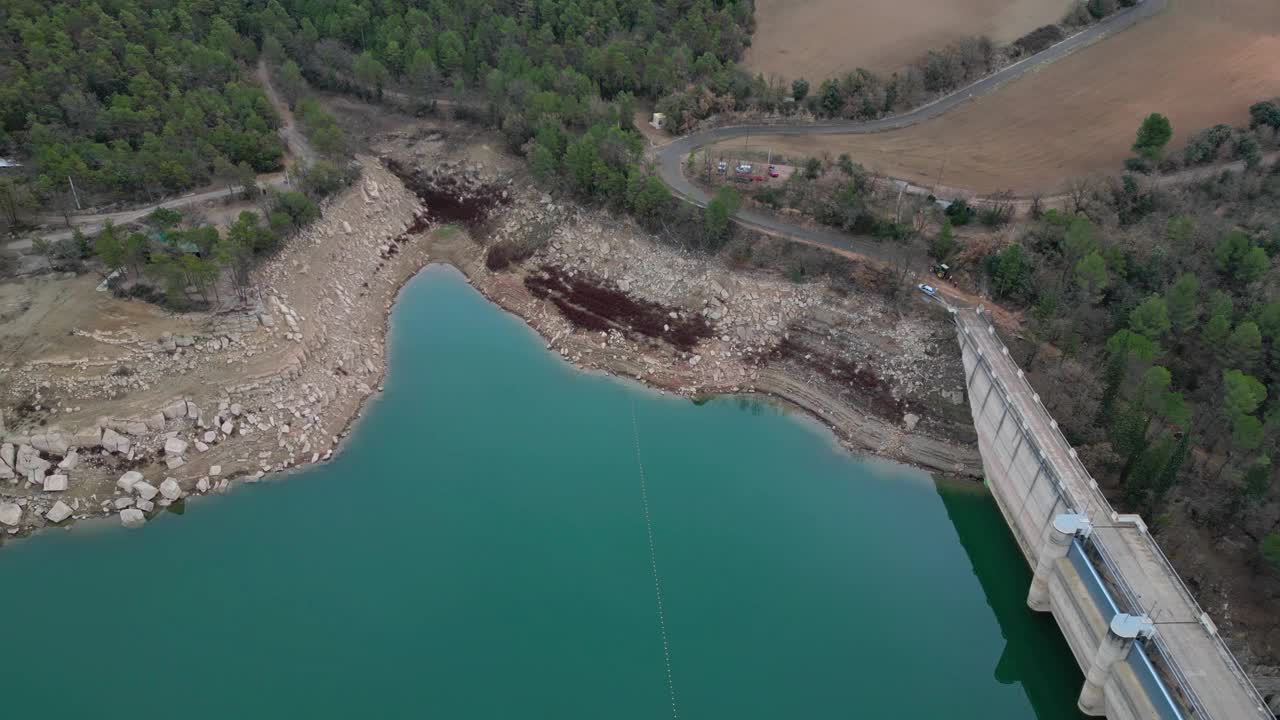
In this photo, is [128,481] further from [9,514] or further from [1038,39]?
[1038,39]

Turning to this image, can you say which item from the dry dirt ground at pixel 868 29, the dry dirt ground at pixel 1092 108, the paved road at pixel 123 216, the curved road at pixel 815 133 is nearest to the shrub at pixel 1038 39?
the curved road at pixel 815 133

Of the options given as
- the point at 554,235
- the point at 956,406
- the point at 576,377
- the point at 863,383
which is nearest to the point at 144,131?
the point at 554,235

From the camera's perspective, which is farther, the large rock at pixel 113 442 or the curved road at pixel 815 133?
the curved road at pixel 815 133

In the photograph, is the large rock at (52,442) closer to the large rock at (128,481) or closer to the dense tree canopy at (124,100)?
the large rock at (128,481)

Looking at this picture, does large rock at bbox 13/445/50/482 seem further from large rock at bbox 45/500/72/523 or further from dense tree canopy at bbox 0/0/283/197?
dense tree canopy at bbox 0/0/283/197

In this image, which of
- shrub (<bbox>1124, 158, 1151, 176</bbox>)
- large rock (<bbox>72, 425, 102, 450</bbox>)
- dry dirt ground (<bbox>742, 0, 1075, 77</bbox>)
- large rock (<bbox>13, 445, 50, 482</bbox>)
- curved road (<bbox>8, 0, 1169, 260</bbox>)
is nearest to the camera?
large rock (<bbox>13, 445, 50, 482</bbox>)

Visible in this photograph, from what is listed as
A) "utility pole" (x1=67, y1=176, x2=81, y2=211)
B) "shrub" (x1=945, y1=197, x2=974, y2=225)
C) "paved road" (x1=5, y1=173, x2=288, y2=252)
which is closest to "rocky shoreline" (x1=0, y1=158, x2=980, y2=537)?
"paved road" (x1=5, y1=173, x2=288, y2=252)

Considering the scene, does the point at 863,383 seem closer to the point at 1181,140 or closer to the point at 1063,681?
the point at 1063,681
